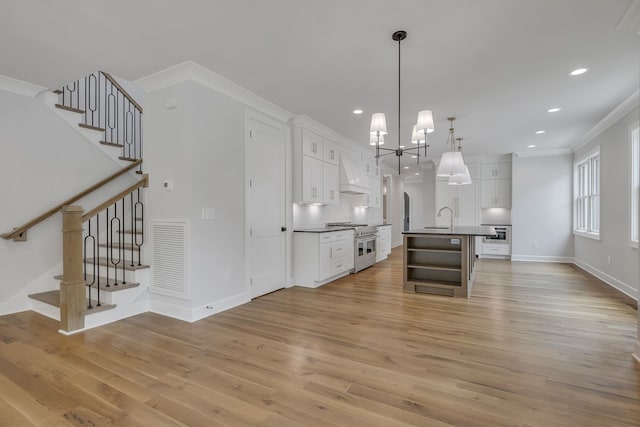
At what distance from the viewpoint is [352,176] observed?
21.9 ft

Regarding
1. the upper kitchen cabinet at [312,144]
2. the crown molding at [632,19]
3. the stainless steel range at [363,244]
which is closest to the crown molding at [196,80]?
the upper kitchen cabinet at [312,144]

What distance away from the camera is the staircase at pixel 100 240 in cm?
308

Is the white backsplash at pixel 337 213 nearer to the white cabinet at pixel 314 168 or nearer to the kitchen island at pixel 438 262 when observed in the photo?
the white cabinet at pixel 314 168

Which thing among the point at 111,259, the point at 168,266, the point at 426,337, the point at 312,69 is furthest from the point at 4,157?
the point at 426,337

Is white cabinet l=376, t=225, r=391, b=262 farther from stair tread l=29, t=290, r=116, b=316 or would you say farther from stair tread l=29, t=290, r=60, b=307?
stair tread l=29, t=290, r=60, b=307

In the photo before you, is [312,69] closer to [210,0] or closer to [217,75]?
[217,75]

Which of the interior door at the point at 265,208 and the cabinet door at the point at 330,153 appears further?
the cabinet door at the point at 330,153

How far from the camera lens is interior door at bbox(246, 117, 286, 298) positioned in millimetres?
4230

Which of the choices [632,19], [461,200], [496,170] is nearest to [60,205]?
[632,19]

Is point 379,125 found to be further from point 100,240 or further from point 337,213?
point 100,240

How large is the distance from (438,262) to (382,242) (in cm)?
314

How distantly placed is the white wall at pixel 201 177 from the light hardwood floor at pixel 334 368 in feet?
1.60

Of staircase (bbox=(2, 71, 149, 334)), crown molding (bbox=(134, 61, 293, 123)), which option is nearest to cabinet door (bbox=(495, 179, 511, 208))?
crown molding (bbox=(134, 61, 293, 123))

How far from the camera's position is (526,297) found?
14.4 feet
